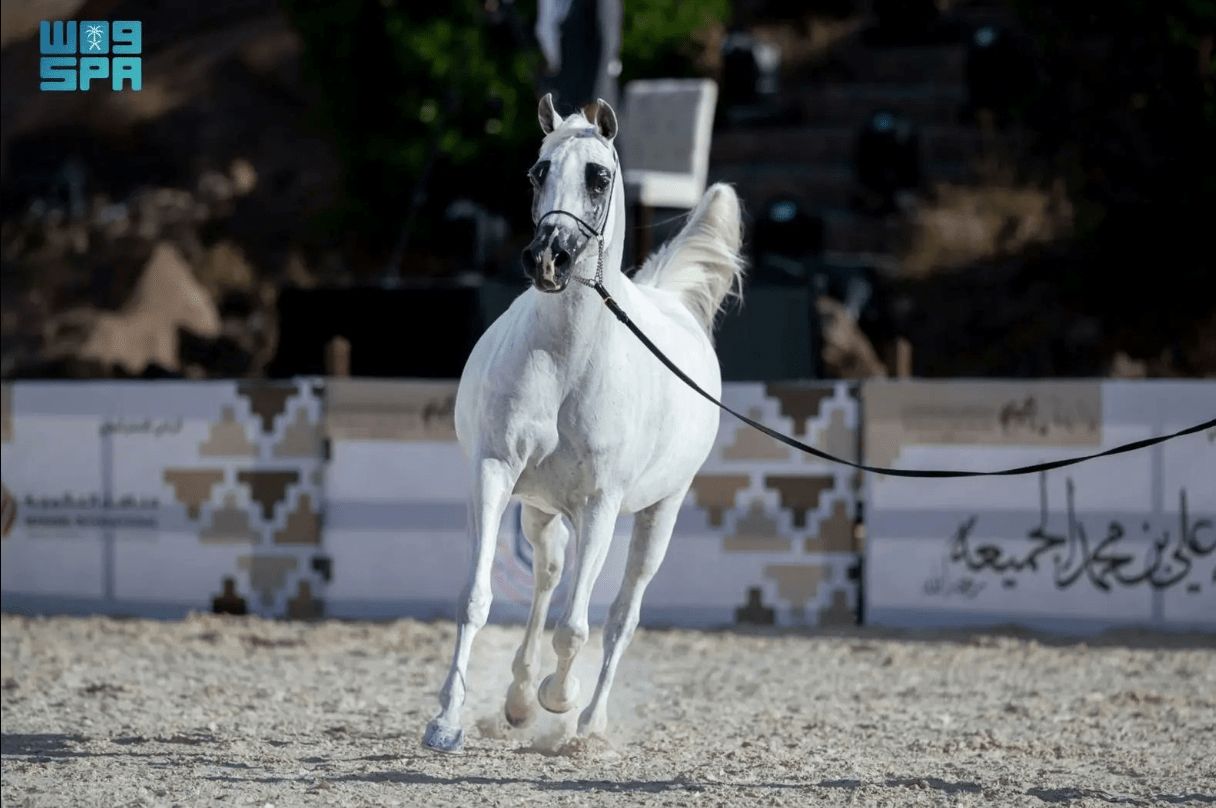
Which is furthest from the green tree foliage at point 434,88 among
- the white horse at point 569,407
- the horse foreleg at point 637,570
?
the white horse at point 569,407

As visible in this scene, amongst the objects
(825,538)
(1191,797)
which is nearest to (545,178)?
(1191,797)

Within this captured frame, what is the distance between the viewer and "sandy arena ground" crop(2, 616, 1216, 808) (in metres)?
5.88

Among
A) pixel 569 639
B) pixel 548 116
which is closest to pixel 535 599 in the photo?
pixel 569 639

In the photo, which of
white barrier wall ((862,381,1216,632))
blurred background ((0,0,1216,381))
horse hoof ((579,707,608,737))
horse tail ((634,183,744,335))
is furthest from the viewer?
blurred background ((0,0,1216,381))

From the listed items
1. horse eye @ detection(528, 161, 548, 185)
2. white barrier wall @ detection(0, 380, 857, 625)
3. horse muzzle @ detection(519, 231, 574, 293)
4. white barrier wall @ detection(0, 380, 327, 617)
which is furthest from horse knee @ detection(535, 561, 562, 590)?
white barrier wall @ detection(0, 380, 327, 617)

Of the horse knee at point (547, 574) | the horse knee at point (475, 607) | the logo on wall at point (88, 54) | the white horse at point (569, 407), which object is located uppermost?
the logo on wall at point (88, 54)

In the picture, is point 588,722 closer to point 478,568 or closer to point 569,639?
point 569,639

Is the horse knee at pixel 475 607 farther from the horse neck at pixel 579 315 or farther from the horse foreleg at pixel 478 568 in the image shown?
the horse neck at pixel 579 315

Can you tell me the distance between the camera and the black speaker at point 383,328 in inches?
542

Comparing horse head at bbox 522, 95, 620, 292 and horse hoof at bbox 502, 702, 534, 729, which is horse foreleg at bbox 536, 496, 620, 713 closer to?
horse hoof at bbox 502, 702, 534, 729

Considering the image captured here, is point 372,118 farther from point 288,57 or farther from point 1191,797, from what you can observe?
point 1191,797

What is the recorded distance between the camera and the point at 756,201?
22625 mm

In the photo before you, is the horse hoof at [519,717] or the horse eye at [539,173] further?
the horse hoof at [519,717]

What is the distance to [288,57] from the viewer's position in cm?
3462
